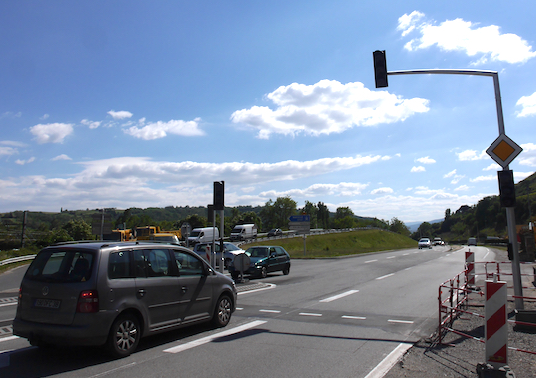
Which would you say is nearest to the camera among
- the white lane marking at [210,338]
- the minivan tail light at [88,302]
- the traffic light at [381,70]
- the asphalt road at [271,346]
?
the asphalt road at [271,346]

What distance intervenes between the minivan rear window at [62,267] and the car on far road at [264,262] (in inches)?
465

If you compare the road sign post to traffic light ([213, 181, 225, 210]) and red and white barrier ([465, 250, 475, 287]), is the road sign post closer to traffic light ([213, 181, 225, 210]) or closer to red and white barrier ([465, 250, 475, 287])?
red and white barrier ([465, 250, 475, 287])

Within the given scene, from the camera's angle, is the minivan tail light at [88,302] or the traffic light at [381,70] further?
the traffic light at [381,70]

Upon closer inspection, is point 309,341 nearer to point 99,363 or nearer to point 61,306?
point 99,363

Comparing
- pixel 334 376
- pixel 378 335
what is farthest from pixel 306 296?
pixel 334 376

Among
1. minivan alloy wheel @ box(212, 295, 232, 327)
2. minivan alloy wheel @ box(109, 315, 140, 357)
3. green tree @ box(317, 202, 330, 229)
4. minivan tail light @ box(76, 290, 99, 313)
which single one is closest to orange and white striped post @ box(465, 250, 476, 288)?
minivan alloy wheel @ box(212, 295, 232, 327)

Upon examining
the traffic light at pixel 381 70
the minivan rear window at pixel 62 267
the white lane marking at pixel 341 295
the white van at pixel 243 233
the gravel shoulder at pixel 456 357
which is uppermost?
the traffic light at pixel 381 70

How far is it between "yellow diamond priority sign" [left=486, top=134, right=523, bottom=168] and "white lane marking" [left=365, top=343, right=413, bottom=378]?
5.66 meters

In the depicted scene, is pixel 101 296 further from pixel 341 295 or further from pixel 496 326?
pixel 341 295

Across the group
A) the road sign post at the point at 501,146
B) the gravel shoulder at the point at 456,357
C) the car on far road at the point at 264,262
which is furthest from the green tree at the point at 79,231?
the gravel shoulder at the point at 456,357

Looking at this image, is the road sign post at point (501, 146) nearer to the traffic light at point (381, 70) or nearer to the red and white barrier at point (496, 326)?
the traffic light at point (381, 70)

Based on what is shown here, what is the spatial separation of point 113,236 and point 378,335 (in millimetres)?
44597

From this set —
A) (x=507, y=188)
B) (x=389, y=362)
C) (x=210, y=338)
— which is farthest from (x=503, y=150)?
(x=210, y=338)

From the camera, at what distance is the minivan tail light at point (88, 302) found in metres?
5.69
